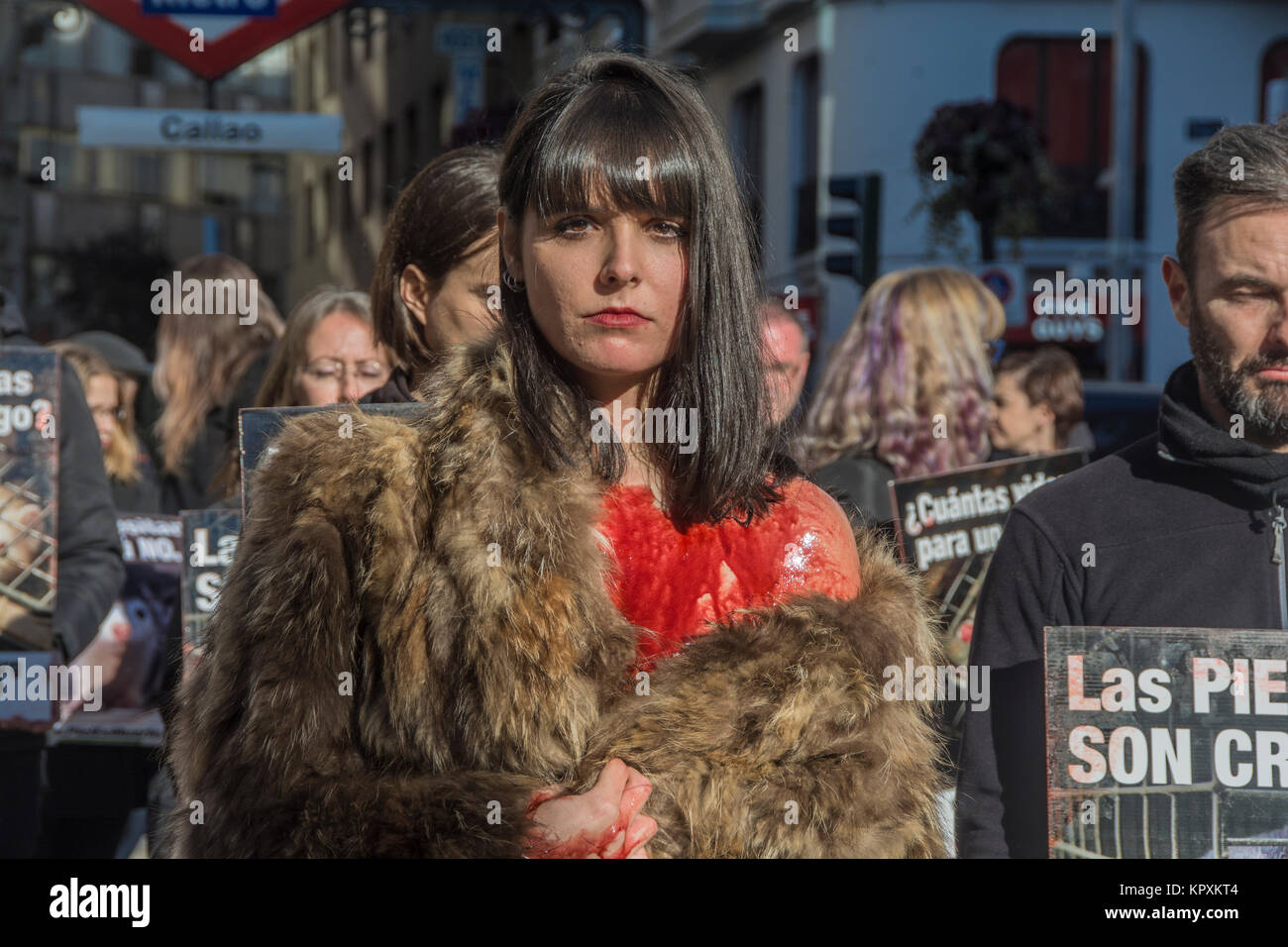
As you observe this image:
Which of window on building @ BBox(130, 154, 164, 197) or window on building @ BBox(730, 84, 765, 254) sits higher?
window on building @ BBox(130, 154, 164, 197)

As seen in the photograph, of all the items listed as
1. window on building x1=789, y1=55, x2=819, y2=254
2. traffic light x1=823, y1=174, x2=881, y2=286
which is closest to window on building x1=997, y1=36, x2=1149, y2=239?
window on building x1=789, y1=55, x2=819, y2=254

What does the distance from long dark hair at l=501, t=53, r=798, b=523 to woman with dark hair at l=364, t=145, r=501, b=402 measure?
0.96 meters

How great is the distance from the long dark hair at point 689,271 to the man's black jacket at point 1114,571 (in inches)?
30.8

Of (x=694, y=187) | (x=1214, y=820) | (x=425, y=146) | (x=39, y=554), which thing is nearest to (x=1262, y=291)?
(x=1214, y=820)

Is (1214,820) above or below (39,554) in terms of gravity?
below

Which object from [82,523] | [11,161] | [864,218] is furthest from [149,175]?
[82,523]

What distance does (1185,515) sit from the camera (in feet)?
9.91

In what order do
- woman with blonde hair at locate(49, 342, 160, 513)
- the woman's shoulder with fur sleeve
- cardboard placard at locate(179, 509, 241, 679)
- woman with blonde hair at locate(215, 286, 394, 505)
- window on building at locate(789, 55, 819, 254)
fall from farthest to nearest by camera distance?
window on building at locate(789, 55, 819, 254) → woman with blonde hair at locate(49, 342, 160, 513) → woman with blonde hair at locate(215, 286, 394, 505) → cardboard placard at locate(179, 509, 241, 679) → the woman's shoulder with fur sleeve

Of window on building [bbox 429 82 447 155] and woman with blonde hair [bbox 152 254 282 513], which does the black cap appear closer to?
woman with blonde hair [bbox 152 254 282 513]

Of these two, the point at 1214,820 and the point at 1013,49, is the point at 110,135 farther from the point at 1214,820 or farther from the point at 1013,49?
the point at 1013,49

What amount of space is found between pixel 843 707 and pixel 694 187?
2.45ft

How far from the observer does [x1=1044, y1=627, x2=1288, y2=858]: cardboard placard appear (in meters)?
2.80

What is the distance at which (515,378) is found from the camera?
239 cm

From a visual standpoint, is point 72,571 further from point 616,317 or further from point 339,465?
point 616,317
